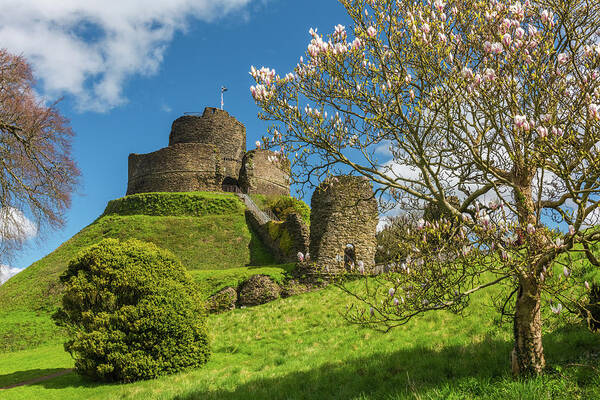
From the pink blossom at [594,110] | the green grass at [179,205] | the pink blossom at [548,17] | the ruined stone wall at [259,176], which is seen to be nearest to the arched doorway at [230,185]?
the ruined stone wall at [259,176]

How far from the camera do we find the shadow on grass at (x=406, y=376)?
6.32 meters

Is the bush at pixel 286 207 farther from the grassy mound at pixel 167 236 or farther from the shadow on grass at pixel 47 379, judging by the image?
the shadow on grass at pixel 47 379

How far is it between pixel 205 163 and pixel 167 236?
55.7 feet

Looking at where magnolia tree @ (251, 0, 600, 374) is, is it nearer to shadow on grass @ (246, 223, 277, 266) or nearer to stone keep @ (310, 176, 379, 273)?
stone keep @ (310, 176, 379, 273)

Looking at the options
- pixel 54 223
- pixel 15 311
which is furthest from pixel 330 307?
pixel 15 311

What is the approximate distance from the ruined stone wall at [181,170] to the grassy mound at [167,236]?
17.6 feet

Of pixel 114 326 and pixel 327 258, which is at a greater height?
pixel 327 258

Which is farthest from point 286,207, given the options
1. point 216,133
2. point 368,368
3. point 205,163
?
point 368,368

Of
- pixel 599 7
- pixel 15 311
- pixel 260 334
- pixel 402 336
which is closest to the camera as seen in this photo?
pixel 599 7

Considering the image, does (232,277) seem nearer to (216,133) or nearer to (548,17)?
(548,17)

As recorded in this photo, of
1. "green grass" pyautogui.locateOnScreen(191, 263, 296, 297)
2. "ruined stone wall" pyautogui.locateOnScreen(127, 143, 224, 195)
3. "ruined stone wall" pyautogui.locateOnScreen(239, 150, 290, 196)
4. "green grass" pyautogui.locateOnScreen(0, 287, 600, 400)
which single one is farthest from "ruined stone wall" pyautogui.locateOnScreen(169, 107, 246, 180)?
"green grass" pyautogui.locateOnScreen(0, 287, 600, 400)

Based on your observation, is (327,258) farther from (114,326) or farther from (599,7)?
(599,7)

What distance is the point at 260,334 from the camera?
1414 centimetres

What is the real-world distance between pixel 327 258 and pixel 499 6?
16.2 metres
